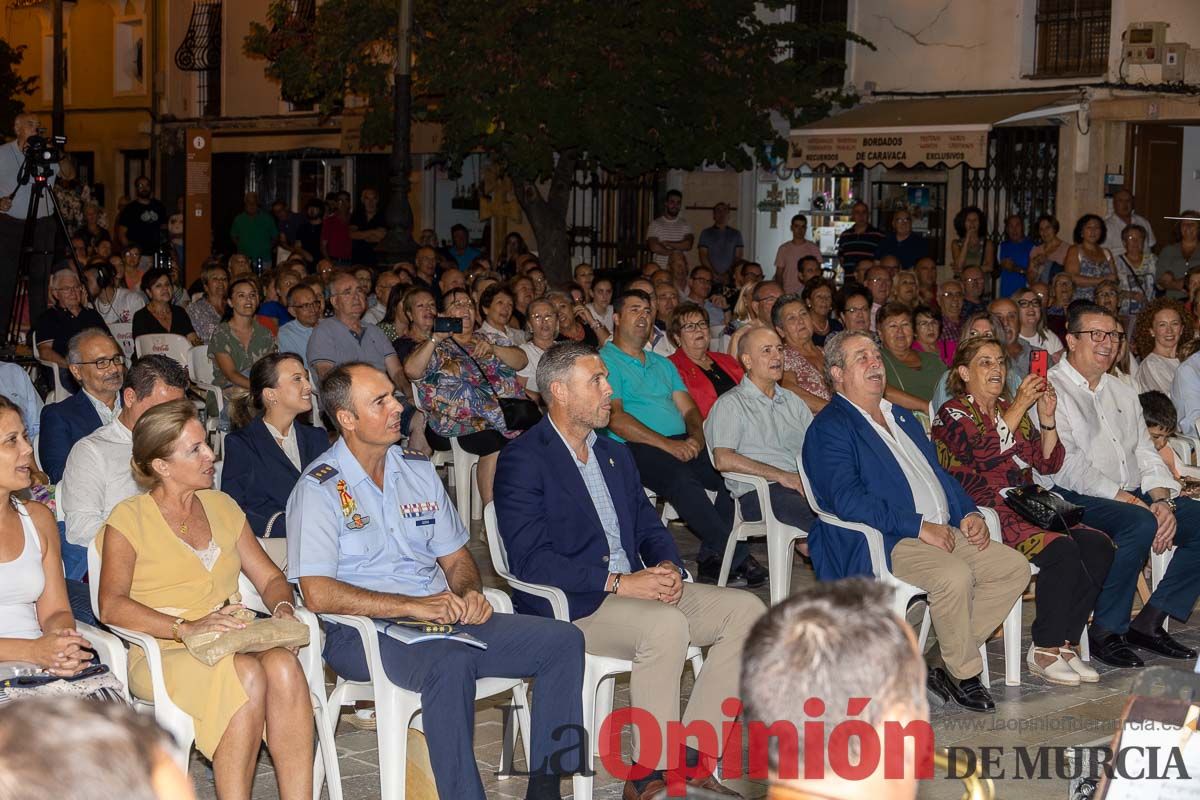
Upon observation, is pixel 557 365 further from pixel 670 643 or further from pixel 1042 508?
pixel 1042 508

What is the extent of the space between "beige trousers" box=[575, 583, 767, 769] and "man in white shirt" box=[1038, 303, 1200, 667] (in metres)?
2.15

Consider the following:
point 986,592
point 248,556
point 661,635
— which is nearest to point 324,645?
point 248,556

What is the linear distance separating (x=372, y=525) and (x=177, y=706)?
0.77 metres

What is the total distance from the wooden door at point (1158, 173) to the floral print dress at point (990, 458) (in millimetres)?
9832

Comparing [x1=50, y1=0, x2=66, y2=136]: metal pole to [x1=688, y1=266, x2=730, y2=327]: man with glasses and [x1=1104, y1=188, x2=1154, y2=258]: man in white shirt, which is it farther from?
[x1=1104, y1=188, x2=1154, y2=258]: man in white shirt

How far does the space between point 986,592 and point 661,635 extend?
1634 millimetres

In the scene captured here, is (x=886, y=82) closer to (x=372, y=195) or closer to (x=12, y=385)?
(x=372, y=195)

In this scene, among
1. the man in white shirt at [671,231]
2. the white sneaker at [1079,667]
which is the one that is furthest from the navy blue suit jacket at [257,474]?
the man in white shirt at [671,231]

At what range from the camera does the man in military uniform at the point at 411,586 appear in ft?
13.8

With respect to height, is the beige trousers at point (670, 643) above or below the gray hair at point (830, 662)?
below

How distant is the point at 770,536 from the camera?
21.7 feet

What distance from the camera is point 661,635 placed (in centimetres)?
464

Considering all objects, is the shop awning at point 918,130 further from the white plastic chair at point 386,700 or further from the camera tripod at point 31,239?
the white plastic chair at point 386,700

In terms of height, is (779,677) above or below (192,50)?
below
